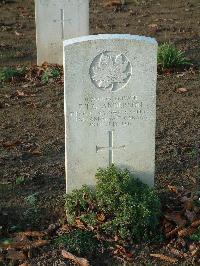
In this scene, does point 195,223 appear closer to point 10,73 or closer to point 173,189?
point 173,189

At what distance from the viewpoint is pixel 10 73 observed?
884cm

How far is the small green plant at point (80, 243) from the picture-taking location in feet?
15.4

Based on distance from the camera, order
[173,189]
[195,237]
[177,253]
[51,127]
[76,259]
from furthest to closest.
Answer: [51,127], [173,189], [195,237], [177,253], [76,259]

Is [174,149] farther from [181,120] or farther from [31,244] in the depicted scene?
[31,244]

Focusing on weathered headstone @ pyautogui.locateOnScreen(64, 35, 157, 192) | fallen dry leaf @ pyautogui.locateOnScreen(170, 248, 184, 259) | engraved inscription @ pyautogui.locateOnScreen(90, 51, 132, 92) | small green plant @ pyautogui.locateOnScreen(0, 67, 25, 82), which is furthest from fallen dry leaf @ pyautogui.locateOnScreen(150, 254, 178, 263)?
small green plant @ pyautogui.locateOnScreen(0, 67, 25, 82)

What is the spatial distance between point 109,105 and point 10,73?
430cm

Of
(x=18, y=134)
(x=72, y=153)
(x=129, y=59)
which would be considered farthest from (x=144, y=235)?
(x=18, y=134)

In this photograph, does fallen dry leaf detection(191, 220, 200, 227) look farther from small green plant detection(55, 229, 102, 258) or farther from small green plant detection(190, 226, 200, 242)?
small green plant detection(55, 229, 102, 258)

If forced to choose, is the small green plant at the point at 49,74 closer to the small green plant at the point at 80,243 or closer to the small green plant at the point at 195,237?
the small green plant at the point at 80,243

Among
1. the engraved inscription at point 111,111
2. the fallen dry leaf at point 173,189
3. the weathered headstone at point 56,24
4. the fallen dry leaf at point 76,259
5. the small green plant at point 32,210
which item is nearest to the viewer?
the fallen dry leaf at point 76,259

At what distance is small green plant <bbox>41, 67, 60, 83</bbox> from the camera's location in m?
8.73

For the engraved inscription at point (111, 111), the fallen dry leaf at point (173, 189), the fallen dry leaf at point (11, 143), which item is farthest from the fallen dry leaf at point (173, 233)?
the fallen dry leaf at point (11, 143)

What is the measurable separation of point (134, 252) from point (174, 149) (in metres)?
1.94

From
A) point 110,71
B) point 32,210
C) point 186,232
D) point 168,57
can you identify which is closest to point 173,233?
point 186,232
